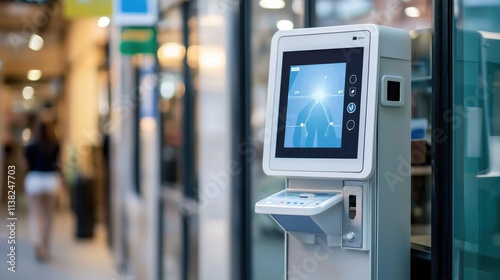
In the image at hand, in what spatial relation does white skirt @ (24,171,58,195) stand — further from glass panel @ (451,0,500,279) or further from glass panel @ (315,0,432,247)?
glass panel @ (451,0,500,279)

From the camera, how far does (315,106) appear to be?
278 cm

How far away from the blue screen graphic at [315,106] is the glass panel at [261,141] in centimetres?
188

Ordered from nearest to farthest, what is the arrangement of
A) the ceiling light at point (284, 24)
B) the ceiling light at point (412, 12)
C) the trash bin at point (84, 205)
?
1. the ceiling light at point (412, 12)
2. the ceiling light at point (284, 24)
3. the trash bin at point (84, 205)

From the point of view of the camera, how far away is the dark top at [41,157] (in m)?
9.62

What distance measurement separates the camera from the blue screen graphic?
273 centimetres

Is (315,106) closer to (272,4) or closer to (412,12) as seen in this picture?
(412,12)

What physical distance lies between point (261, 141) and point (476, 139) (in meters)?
2.23

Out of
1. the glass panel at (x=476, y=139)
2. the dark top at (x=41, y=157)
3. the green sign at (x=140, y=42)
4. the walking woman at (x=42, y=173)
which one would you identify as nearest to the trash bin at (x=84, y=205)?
the walking woman at (x=42, y=173)

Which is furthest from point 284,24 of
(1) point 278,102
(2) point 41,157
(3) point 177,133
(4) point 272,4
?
(2) point 41,157

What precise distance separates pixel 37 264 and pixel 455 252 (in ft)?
26.0

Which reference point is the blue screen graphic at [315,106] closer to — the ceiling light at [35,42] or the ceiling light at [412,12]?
the ceiling light at [412,12]

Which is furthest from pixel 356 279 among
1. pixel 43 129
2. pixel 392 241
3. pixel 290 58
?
pixel 43 129

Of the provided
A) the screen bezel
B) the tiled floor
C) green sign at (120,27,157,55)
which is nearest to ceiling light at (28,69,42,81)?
the tiled floor

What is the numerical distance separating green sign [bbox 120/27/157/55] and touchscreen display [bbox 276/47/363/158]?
4.89 m
